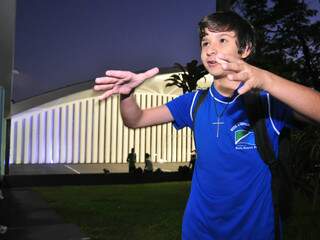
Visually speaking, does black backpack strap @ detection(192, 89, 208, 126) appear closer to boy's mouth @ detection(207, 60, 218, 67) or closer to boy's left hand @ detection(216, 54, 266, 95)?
boy's mouth @ detection(207, 60, 218, 67)

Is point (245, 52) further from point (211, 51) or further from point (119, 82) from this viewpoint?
point (119, 82)

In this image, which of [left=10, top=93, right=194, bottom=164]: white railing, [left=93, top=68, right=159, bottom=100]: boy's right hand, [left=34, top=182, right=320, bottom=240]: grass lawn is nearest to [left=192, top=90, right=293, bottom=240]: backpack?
[left=93, top=68, right=159, bottom=100]: boy's right hand

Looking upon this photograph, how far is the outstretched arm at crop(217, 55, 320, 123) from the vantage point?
133 cm

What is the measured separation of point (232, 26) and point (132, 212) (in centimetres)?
716

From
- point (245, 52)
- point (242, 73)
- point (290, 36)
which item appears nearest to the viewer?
point (242, 73)

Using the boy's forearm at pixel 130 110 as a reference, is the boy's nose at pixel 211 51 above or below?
above

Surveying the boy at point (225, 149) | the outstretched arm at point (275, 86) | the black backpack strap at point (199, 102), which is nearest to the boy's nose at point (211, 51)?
the boy at point (225, 149)

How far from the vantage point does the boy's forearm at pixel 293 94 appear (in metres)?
1.38

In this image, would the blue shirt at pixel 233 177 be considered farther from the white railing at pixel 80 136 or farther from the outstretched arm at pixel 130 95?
the white railing at pixel 80 136

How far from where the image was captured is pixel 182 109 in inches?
77.1

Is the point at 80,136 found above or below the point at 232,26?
above

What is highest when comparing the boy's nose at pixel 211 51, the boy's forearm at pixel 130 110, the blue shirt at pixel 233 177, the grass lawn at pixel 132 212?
the boy's nose at pixel 211 51

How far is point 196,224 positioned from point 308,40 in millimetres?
11920

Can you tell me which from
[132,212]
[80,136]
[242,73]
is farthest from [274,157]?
[80,136]
